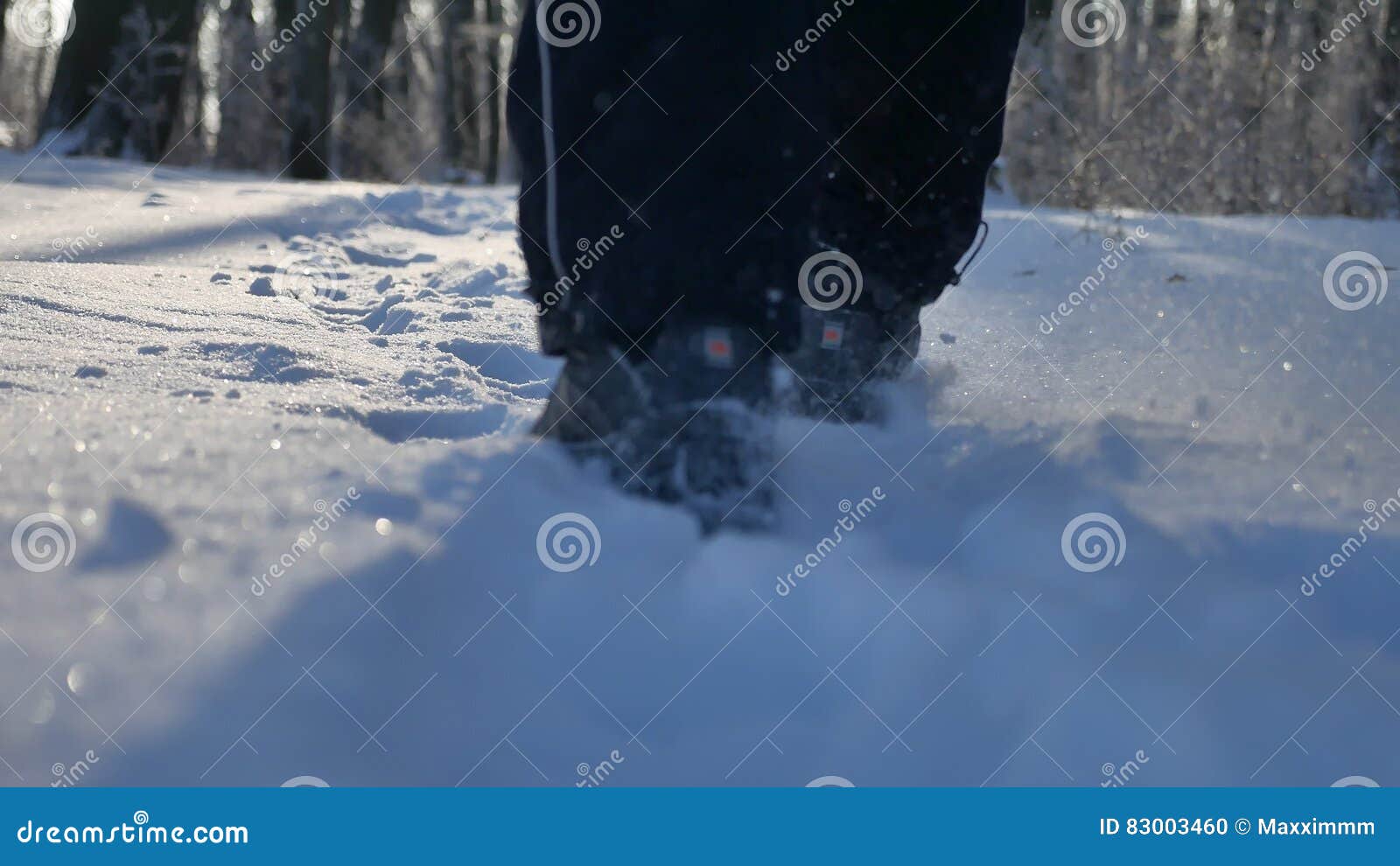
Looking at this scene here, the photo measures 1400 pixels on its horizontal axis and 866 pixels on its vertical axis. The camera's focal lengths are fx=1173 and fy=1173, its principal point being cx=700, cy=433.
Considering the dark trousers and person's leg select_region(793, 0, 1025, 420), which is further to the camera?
person's leg select_region(793, 0, 1025, 420)

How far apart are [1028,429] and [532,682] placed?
1114mm

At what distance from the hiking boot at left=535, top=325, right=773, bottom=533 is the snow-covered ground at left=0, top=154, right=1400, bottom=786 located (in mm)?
59

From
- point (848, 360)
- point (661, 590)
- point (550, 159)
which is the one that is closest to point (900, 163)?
point (848, 360)

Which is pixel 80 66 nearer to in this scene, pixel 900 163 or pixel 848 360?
pixel 900 163

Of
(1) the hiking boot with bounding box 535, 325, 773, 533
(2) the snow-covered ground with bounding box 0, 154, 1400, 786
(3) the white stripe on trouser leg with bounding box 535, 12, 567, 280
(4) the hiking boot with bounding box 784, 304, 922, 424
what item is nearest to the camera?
(2) the snow-covered ground with bounding box 0, 154, 1400, 786

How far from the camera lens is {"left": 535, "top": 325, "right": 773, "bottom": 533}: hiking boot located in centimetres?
193

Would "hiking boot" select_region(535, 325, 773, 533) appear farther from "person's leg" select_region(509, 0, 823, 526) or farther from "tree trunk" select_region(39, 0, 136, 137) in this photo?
"tree trunk" select_region(39, 0, 136, 137)

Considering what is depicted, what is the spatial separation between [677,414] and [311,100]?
11.8 meters

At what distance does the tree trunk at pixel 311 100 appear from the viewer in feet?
40.0

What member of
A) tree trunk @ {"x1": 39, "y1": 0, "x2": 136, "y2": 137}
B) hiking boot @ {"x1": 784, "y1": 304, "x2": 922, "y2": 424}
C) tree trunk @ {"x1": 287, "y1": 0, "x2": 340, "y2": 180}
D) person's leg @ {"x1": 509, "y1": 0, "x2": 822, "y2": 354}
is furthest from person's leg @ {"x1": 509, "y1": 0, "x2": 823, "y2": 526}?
tree trunk @ {"x1": 287, "y1": 0, "x2": 340, "y2": 180}

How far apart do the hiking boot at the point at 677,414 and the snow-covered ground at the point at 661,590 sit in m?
0.06

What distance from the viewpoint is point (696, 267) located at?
6.61 ft

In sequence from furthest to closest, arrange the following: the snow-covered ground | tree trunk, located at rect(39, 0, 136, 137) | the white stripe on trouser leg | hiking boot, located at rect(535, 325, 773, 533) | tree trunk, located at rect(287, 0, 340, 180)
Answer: tree trunk, located at rect(287, 0, 340, 180), tree trunk, located at rect(39, 0, 136, 137), the white stripe on trouser leg, hiking boot, located at rect(535, 325, 773, 533), the snow-covered ground

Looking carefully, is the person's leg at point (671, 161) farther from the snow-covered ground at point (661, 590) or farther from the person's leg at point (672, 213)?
the snow-covered ground at point (661, 590)
